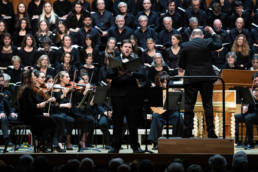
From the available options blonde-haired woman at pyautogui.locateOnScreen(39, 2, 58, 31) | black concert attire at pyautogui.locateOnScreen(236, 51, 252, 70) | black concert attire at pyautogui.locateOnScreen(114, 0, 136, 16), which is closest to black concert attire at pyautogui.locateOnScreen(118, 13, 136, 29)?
black concert attire at pyautogui.locateOnScreen(114, 0, 136, 16)

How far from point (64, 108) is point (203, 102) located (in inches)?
102

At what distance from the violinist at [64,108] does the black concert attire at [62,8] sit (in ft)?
10.5

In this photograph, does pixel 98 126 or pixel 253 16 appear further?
pixel 253 16

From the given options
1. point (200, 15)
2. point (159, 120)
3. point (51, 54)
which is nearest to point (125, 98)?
point (159, 120)

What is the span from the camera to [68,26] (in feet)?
34.8

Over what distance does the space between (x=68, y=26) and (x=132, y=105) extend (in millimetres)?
4742

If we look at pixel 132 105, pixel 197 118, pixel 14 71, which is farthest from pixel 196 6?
pixel 132 105

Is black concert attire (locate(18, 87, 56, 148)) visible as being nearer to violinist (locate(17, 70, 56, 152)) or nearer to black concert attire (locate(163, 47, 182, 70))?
violinist (locate(17, 70, 56, 152))

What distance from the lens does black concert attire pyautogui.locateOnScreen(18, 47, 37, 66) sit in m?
9.60

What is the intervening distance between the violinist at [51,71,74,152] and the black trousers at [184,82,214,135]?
2273mm

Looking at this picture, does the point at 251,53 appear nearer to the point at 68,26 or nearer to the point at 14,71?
the point at 68,26

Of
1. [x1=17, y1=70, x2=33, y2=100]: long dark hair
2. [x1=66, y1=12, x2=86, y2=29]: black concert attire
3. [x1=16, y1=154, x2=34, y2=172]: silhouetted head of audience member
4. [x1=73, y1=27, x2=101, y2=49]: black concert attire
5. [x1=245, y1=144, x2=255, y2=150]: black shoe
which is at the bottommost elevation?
[x1=16, y1=154, x2=34, y2=172]: silhouetted head of audience member

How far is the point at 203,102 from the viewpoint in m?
6.28

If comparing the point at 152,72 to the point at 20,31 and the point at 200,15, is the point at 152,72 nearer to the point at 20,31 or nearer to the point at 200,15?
the point at 200,15
